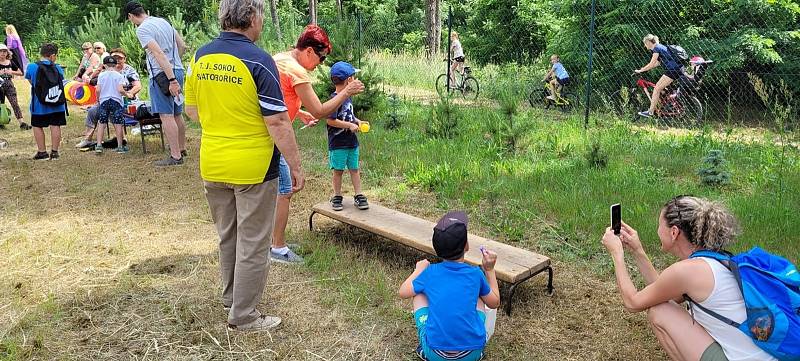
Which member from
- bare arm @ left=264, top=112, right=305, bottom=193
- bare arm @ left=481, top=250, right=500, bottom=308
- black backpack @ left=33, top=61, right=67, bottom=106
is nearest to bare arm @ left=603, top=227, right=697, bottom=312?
bare arm @ left=481, top=250, right=500, bottom=308

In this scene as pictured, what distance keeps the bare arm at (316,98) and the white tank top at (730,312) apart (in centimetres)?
219

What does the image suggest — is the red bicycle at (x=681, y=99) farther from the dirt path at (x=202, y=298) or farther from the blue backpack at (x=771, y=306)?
the blue backpack at (x=771, y=306)

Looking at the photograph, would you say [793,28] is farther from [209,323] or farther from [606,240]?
[209,323]

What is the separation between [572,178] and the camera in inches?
239

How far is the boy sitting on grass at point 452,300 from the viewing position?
110 inches

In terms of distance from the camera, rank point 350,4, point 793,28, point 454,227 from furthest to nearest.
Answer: point 350,4 < point 793,28 < point 454,227

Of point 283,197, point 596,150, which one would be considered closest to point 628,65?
point 596,150

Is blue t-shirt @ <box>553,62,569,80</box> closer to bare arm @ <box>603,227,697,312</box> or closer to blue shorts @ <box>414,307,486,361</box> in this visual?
bare arm @ <box>603,227,697,312</box>

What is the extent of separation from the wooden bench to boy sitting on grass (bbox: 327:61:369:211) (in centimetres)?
12

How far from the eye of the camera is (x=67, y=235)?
16.8ft

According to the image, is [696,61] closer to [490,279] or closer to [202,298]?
[490,279]

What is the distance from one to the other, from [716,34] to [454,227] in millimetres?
9939

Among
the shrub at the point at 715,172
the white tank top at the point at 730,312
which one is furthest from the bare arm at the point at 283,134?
the shrub at the point at 715,172

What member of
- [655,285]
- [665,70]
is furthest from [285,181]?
[665,70]
